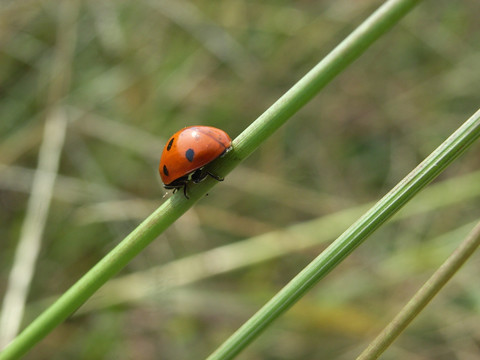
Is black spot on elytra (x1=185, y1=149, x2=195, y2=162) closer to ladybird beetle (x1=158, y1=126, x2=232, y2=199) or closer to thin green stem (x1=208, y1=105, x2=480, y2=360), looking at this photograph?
ladybird beetle (x1=158, y1=126, x2=232, y2=199)

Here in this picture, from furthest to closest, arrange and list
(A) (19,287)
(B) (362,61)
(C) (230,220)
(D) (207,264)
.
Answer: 1. (B) (362,61)
2. (C) (230,220)
3. (D) (207,264)
4. (A) (19,287)

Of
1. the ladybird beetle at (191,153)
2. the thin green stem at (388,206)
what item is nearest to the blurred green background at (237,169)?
the ladybird beetle at (191,153)

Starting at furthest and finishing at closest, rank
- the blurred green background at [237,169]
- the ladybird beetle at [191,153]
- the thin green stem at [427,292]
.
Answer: the blurred green background at [237,169]
the ladybird beetle at [191,153]
the thin green stem at [427,292]

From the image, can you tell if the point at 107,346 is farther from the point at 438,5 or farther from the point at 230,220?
the point at 438,5

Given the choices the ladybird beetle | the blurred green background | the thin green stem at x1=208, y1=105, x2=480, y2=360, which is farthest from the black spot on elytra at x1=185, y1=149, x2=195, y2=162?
the blurred green background

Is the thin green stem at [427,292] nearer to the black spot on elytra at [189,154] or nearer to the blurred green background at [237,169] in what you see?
the black spot on elytra at [189,154]

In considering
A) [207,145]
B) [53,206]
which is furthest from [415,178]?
[53,206]
